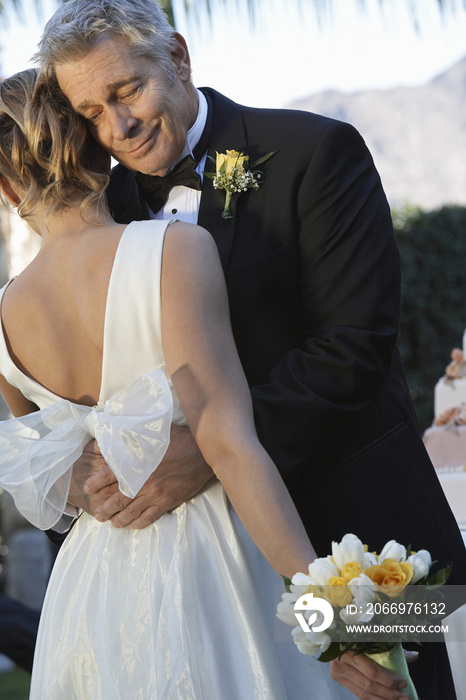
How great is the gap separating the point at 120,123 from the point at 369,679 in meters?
1.69

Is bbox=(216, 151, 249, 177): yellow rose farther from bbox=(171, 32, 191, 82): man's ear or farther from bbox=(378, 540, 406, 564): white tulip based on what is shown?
bbox=(378, 540, 406, 564): white tulip

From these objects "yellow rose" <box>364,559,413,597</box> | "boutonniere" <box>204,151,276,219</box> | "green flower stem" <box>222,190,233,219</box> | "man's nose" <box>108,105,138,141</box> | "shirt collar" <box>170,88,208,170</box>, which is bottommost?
"yellow rose" <box>364,559,413,597</box>

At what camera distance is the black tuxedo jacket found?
2363 millimetres

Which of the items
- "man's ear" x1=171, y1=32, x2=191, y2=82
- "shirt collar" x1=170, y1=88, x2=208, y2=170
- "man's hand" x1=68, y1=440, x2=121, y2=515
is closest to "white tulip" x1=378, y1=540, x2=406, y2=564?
"man's hand" x1=68, y1=440, x2=121, y2=515

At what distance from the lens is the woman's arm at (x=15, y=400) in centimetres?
263

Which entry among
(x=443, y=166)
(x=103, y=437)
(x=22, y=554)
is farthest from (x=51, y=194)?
(x=443, y=166)

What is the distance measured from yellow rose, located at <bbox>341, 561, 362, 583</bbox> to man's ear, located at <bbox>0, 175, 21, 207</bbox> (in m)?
1.38

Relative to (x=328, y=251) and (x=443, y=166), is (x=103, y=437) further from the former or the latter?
(x=443, y=166)

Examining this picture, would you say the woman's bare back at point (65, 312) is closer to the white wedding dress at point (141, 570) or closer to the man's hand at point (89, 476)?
the white wedding dress at point (141, 570)

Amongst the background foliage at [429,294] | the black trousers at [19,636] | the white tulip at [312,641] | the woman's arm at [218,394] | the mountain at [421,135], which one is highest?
the woman's arm at [218,394]

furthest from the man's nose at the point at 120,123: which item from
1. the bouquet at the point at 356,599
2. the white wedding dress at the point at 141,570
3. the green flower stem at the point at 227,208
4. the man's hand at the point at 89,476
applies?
the bouquet at the point at 356,599

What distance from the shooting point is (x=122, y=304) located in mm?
2086

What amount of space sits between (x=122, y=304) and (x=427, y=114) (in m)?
62.4

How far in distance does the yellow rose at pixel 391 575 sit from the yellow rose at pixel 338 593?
2.6 inches
